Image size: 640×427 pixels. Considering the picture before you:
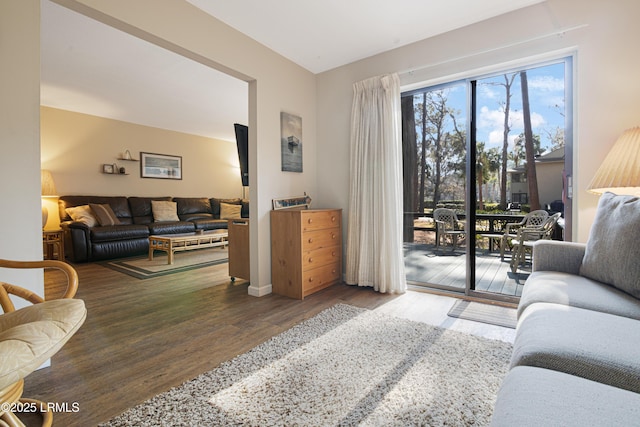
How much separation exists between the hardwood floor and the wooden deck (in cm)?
53

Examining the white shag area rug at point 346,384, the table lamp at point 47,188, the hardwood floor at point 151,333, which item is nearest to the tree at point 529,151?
the white shag area rug at point 346,384

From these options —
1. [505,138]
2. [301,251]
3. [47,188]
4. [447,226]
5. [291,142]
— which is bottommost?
[301,251]

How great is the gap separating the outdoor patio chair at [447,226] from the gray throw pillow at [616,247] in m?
1.39

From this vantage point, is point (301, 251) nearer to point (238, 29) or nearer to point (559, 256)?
point (559, 256)

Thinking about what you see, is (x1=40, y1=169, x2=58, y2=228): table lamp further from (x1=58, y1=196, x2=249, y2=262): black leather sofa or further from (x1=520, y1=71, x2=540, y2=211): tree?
(x1=520, y1=71, x2=540, y2=211): tree

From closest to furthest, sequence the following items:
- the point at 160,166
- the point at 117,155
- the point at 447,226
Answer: the point at 447,226
the point at 117,155
the point at 160,166

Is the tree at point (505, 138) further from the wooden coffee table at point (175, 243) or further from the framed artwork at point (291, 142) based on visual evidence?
the wooden coffee table at point (175, 243)

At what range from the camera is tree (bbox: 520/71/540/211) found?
2.61 m

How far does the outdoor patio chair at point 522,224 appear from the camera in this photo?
2.62m

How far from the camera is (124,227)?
4852 millimetres

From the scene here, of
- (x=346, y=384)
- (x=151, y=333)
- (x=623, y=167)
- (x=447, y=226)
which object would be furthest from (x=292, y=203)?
(x=623, y=167)

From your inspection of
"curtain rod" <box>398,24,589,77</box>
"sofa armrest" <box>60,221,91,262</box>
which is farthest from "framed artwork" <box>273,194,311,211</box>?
"sofa armrest" <box>60,221,91,262</box>

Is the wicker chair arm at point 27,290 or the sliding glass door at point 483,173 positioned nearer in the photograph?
the wicker chair arm at point 27,290

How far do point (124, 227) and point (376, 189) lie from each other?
164 inches
